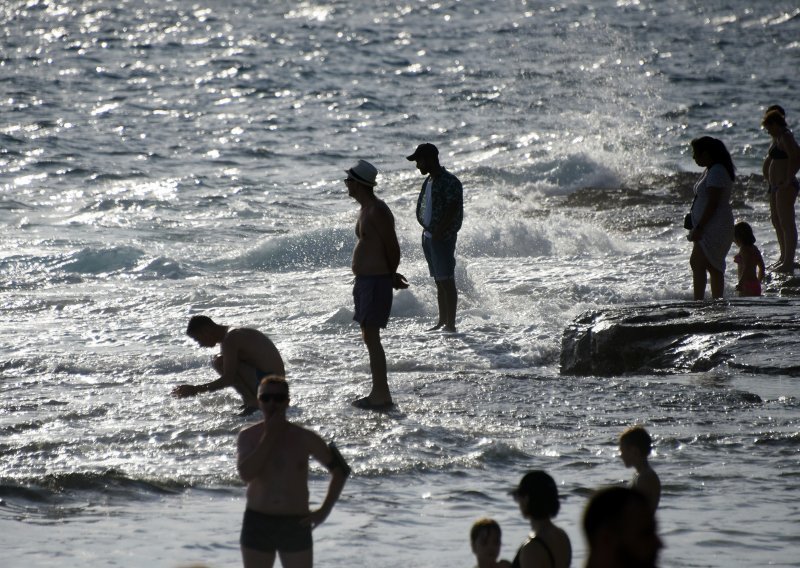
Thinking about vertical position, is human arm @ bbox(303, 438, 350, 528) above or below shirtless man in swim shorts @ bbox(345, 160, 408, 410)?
below

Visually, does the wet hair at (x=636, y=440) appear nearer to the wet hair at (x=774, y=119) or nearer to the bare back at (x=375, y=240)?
the bare back at (x=375, y=240)

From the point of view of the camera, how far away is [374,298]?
8.12 metres

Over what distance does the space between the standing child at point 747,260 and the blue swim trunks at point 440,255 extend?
8.43 ft

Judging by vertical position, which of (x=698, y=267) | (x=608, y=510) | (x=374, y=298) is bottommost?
(x=608, y=510)

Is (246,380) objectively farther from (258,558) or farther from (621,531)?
(621,531)

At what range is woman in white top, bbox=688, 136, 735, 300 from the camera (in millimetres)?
9484

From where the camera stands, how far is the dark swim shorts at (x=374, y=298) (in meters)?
8.12

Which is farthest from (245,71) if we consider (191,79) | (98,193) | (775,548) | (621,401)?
(775,548)

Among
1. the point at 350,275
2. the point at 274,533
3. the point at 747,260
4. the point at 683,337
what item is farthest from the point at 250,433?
the point at 350,275

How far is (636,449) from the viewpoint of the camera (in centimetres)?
488

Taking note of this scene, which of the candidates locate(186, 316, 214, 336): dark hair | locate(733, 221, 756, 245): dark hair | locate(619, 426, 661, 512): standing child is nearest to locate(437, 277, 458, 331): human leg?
locate(733, 221, 756, 245): dark hair

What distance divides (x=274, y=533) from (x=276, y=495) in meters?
0.14

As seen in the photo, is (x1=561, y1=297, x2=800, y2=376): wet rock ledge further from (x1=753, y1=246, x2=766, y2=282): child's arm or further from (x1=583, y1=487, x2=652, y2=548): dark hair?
(x1=583, y1=487, x2=652, y2=548): dark hair

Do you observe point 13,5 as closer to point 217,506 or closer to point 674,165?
point 674,165
